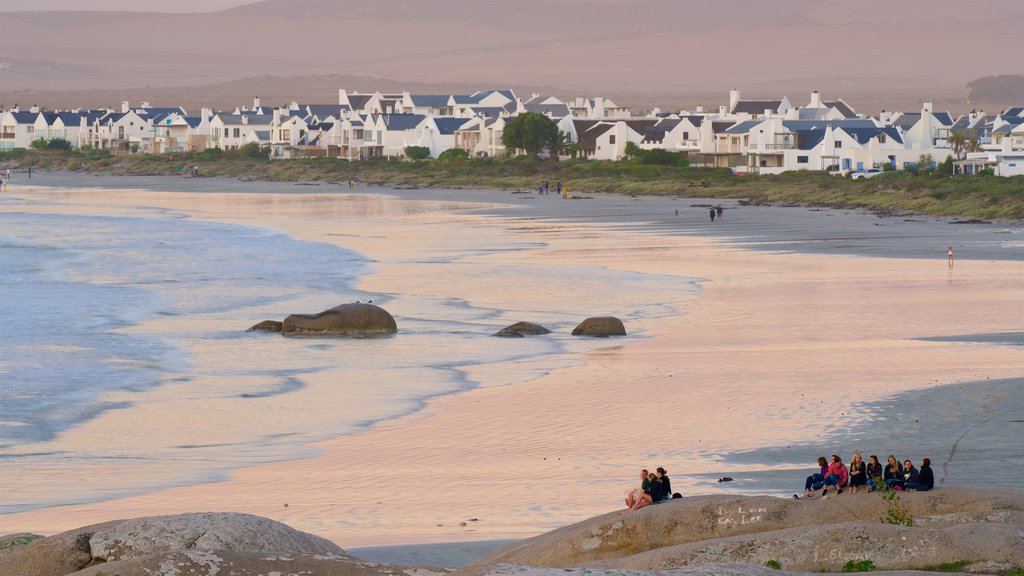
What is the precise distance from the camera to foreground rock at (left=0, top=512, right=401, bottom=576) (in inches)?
411

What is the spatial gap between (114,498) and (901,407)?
40.7ft

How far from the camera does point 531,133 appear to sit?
138250 mm

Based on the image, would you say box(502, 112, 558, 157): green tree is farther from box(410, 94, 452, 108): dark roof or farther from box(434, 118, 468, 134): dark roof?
box(410, 94, 452, 108): dark roof

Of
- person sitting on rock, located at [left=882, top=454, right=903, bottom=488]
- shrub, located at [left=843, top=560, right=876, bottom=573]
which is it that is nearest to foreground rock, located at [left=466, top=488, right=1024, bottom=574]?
shrub, located at [left=843, top=560, right=876, bottom=573]

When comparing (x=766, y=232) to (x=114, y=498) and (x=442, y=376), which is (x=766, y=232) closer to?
(x=442, y=376)

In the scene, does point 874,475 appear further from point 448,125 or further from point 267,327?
point 448,125

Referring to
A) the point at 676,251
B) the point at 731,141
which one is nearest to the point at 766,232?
the point at 676,251

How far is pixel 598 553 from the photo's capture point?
14602 millimetres

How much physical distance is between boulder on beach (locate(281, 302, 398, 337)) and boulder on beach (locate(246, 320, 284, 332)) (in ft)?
1.22

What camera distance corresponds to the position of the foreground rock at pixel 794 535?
A: 42.5 ft

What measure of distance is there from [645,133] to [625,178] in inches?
1002

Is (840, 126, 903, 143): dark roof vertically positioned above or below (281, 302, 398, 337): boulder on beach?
above

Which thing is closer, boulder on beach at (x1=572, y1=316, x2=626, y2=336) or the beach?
the beach

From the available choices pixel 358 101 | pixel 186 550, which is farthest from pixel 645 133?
pixel 186 550
